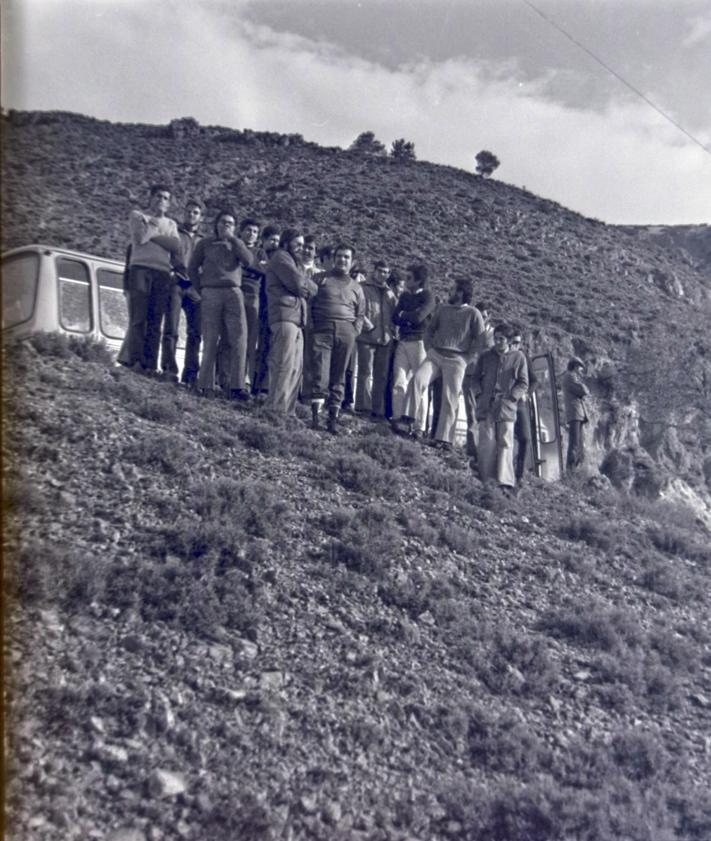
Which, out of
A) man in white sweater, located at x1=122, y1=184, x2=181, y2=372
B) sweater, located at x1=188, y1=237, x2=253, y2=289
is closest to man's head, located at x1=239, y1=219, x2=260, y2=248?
sweater, located at x1=188, y1=237, x2=253, y2=289

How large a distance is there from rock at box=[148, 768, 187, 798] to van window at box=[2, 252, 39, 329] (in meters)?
5.65

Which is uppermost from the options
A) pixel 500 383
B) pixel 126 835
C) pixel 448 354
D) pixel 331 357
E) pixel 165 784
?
pixel 448 354

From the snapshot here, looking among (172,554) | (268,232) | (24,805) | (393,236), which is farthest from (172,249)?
(393,236)

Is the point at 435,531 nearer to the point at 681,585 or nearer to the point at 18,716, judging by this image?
the point at 681,585

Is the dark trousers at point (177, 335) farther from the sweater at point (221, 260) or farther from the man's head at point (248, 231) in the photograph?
the man's head at point (248, 231)

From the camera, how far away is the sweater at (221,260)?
8.79 m

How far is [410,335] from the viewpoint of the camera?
10.2 m

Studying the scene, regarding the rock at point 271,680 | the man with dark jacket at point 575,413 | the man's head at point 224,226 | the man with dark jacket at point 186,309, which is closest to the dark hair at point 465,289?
the man's head at point 224,226

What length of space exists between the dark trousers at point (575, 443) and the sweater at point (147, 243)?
6.92m

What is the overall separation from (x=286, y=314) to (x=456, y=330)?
2034 millimetres

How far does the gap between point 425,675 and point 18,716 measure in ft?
8.74

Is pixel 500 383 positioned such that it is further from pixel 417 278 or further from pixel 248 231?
pixel 248 231

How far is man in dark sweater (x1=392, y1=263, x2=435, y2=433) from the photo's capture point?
33.1 feet

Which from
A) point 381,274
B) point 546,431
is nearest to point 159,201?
point 381,274
